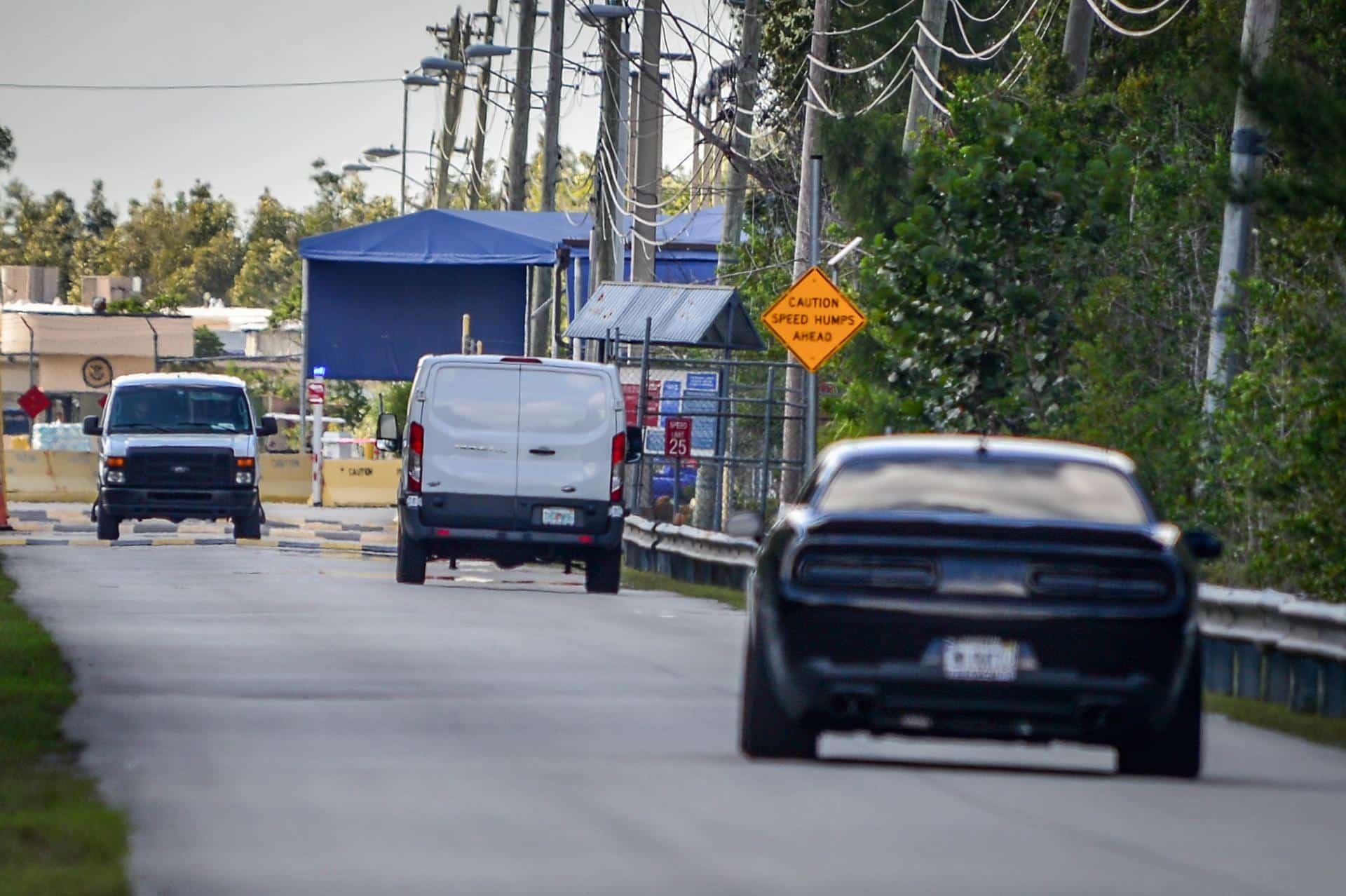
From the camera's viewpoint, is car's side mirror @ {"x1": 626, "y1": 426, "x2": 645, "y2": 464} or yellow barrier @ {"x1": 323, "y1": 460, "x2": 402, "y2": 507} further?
yellow barrier @ {"x1": 323, "y1": 460, "x2": 402, "y2": 507}

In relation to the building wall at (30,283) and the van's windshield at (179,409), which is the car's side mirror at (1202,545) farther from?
the building wall at (30,283)

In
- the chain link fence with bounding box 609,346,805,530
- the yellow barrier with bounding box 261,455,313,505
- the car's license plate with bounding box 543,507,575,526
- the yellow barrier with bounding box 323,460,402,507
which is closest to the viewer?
the car's license plate with bounding box 543,507,575,526

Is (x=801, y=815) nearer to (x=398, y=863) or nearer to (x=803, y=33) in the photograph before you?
(x=398, y=863)

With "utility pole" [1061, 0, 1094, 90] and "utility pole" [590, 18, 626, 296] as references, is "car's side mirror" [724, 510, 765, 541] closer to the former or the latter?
"utility pole" [1061, 0, 1094, 90]

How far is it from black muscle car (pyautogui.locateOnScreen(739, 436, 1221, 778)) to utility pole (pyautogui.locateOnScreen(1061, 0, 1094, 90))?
65.9 ft

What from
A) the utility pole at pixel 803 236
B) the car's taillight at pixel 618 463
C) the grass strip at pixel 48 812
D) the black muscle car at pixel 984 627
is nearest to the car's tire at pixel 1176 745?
the black muscle car at pixel 984 627

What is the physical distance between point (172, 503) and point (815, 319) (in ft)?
37.3

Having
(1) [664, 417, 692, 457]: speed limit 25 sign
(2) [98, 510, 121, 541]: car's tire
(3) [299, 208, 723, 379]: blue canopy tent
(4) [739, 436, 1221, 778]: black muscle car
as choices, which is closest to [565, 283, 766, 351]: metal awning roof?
(1) [664, 417, 692, 457]: speed limit 25 sign

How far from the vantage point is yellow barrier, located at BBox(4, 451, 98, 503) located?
171ft

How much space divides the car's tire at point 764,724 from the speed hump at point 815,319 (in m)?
14.3

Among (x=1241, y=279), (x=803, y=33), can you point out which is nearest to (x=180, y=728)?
(x=1241, y=279)

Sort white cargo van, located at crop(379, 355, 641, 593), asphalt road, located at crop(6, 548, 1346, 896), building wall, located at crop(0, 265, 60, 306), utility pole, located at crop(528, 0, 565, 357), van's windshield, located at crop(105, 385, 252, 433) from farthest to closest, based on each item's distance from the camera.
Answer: building wall, located at crop(0, 265, 60, 306)
utility pole, located at crop(528, 0, 565, 357)
van's windshield, located at crop(105, 385, 252, 433)
white cargo van, located at crop(379, 355, 641, 593)
asphalt road, located at crop(6, 548, 1346, 896)

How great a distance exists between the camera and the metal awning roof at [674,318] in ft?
103

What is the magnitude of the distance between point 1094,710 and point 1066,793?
1.44 ft
